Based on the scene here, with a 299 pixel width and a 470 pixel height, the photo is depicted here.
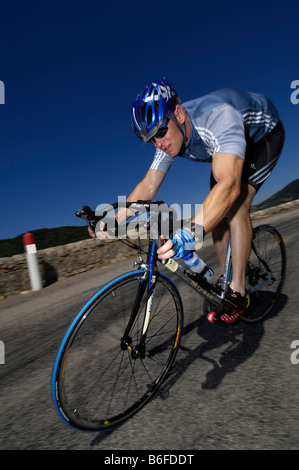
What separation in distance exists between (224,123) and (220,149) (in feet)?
0.63

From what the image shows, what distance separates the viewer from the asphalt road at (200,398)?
1720 millimetres

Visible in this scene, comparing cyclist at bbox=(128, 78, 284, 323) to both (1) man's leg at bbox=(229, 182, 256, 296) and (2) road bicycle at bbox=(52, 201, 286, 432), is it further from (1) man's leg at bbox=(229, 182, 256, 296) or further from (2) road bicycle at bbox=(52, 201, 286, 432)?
(2) road bicycle at bbox=(52, 201, 286, 432)

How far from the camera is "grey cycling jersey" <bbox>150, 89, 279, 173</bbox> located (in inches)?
84.0

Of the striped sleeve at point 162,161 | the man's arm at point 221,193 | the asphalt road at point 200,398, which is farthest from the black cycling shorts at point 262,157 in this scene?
the asphalt road at point 200,398

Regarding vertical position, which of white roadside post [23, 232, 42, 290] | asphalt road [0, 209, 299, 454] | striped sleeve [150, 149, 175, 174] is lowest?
white roadside post [23, 232, 42, 290]

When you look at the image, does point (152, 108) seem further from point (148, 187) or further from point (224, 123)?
point (148, 187)

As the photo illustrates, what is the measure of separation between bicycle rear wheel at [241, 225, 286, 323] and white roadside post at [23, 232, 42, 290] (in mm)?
4456

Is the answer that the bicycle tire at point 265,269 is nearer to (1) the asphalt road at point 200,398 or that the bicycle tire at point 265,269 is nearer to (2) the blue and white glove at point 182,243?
(1) the asphalt road at point 200,398

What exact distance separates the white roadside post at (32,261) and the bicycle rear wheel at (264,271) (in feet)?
14.6

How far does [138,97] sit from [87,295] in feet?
12.1

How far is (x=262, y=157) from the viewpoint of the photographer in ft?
9.45

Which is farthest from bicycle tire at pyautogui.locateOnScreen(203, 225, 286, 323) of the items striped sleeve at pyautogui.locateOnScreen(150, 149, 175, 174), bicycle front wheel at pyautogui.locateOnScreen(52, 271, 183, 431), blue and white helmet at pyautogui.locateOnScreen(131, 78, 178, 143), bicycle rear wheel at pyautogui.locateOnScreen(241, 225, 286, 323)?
blue and white helmet at pyautogui.locateOnScreen(131, 78, 178, 143)
